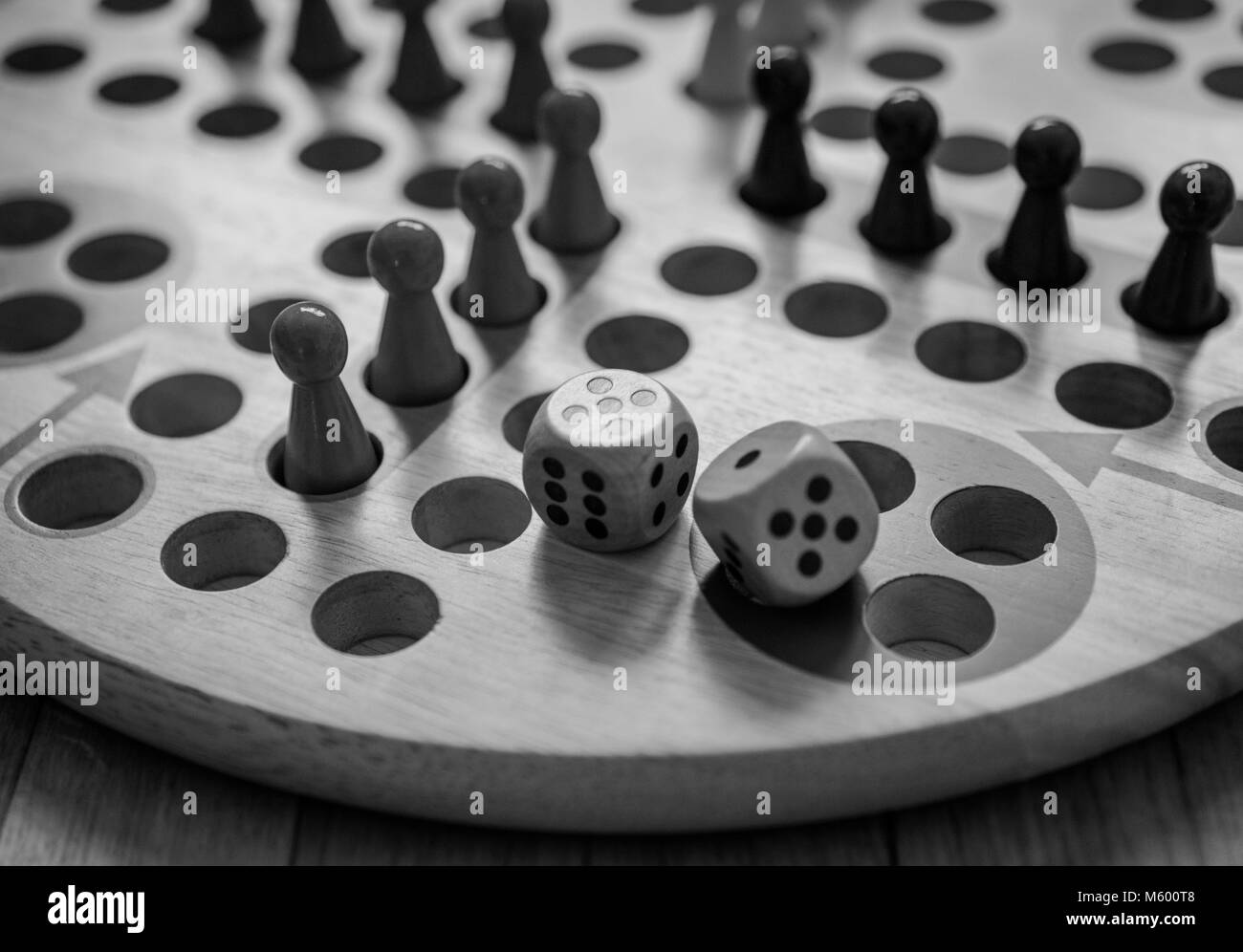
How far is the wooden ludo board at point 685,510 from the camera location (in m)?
0.65

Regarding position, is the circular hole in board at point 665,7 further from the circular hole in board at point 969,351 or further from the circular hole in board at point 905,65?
the circular hole in board at point 969,351

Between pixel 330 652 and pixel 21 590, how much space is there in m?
0.15

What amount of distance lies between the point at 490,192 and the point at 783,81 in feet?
0.67

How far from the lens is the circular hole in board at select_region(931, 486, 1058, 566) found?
29.6 inches

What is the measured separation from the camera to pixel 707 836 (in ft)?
2.19

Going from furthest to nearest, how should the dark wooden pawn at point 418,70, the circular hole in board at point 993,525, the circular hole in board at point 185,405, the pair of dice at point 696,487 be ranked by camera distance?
the dark wooden pawn at point 418,70, the circular hole in board at point 185,405, the circular hole in board at point 993,525, the pair of dice at point 696,487

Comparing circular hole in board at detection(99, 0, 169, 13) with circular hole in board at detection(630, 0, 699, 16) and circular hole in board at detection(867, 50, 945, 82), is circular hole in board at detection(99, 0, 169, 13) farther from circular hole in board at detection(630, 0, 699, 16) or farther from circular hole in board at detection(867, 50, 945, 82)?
circular hole in board at detection(867, 50, 945, 82)

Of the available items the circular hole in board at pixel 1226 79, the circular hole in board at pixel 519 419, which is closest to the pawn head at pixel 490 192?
the circular hole in board at pixel 519 419

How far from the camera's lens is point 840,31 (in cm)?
115

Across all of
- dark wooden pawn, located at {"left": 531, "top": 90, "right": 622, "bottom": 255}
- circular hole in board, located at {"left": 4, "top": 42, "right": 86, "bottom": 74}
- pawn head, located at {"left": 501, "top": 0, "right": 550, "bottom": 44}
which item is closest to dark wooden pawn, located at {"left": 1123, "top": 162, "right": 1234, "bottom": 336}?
dark wooden pawn, located at {"left": 531, "top": 90, "right": 622, "bottom": 255}

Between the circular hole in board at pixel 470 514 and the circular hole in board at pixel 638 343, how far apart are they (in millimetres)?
128

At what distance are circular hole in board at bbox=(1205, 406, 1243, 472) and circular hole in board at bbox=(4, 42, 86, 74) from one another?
0.83m

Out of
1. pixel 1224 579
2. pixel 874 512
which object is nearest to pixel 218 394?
pixel 874 512

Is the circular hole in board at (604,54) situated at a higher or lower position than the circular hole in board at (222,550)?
higher
